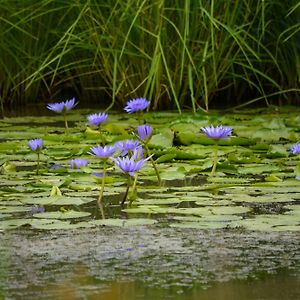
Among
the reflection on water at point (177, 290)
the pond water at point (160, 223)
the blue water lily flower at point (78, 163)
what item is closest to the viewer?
the reflection on water at point (177, 290)

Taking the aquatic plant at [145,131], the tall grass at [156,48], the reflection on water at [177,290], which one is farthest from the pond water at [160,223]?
the tall grass at [156,48]

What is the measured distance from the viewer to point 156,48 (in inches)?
183

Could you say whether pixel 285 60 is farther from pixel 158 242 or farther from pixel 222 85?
pixel 158 242

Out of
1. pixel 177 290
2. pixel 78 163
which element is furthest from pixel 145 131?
pixel 177 290

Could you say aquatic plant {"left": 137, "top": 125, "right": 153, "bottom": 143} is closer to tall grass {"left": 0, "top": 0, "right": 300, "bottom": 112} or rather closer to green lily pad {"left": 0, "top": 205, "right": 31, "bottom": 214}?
green lily pad {"left": 0, "top": 205, "right": 31, "bottom": 214}

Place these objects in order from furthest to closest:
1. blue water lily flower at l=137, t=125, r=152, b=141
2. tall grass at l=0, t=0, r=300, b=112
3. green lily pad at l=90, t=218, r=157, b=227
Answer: tall grass at l=0, t=0, r=300, b=112
blue water lily flower at l=137, t=125, r=152, b=141
green lily pad at l=90, t=218, r=157, b=227

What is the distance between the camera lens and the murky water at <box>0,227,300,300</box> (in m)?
1.88

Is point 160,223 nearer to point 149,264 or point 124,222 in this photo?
point 124,222

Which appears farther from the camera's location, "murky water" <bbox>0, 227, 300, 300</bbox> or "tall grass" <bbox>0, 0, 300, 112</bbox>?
"tall grass" <bbox>0, 0, 300, 112</bbox>

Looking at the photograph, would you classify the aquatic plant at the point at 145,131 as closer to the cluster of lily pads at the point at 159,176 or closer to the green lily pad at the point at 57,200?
the cluster of lily pads at the point at 159,176

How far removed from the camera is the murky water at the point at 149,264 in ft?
6.18

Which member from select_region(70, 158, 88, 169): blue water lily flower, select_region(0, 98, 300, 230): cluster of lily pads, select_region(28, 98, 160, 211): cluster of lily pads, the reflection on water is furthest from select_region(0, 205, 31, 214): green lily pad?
the reflection on water

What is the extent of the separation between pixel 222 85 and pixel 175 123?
1.55m

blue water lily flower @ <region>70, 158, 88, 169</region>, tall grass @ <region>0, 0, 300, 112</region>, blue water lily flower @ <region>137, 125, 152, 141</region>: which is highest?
tall grass @ <region>0, 0, 300, 112</region>
